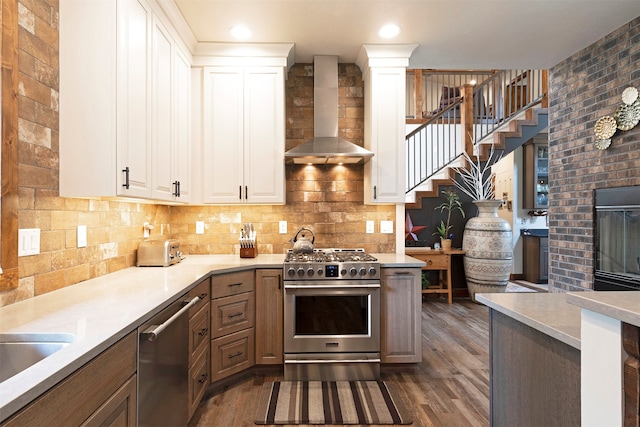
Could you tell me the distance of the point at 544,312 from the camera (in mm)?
1354

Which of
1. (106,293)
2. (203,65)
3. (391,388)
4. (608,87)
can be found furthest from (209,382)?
(608,87)

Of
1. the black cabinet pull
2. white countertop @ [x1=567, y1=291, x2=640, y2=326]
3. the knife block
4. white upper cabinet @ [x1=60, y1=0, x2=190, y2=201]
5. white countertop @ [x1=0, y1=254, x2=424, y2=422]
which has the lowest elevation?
white countertop @ [x1=0, y1=254, x2=424, y2=422]

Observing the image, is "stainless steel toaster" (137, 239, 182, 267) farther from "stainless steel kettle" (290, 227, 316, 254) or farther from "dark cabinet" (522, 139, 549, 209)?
"dark cabinet" (522, 139, 549, 209)

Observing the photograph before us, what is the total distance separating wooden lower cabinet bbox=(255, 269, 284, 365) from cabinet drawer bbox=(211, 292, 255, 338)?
68mm

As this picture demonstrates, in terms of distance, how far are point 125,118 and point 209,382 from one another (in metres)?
1.88

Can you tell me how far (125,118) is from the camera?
2049 mm

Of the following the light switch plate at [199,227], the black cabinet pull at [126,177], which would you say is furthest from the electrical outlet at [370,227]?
the black cabinet pull at [126,177]

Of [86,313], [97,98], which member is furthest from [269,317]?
[97,98]

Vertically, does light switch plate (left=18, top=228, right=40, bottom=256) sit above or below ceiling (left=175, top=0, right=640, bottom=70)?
below

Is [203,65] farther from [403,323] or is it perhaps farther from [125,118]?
[403,323]

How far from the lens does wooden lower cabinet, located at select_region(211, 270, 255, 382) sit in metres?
2.65

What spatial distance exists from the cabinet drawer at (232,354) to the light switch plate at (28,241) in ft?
4.31

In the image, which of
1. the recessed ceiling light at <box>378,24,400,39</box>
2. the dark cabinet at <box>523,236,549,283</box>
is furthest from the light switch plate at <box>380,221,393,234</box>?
the dark cabinet at <box>523,236,549,283</box>

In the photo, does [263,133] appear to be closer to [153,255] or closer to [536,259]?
[153,255]
